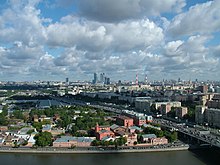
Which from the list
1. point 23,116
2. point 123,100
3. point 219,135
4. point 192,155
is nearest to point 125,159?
point 192,155

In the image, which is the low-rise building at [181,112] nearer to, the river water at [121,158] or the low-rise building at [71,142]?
the river water at [121,158]

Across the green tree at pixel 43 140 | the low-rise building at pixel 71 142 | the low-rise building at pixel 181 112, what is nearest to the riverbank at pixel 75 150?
the green tree at pixel 43 140

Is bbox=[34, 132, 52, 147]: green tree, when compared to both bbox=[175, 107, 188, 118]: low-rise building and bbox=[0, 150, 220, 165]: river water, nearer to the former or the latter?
bbox=[0, 150, 220, 165]: river water

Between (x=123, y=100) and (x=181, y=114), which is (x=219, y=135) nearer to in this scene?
(x=181, y=114)

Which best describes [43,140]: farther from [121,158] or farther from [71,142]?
[121,158]

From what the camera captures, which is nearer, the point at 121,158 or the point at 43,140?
the point at 121,158

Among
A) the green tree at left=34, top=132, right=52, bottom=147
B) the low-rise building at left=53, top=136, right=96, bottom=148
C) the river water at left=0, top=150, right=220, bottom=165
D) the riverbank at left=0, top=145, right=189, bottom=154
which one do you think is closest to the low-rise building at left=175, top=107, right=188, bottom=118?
the riverbank at left=0, top=145, right=189, bottom=154

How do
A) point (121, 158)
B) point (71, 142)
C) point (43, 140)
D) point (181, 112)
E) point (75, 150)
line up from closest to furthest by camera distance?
1. point (121, 158)
2. point (75, 150)
3. point (43, 140)
4. point (71, 142)
5. point (181, 112)

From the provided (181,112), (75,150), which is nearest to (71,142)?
(75,150)
